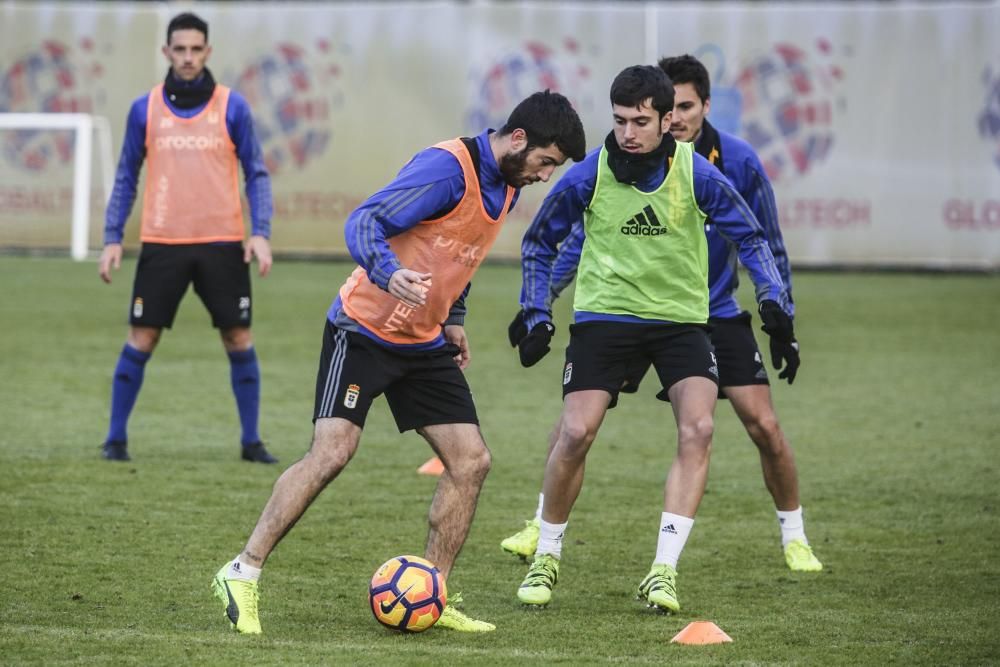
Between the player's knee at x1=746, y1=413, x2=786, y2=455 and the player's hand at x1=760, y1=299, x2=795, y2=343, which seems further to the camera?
the player's knee at x1=746, y1=413, x2=786, y2=455

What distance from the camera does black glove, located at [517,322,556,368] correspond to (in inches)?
245

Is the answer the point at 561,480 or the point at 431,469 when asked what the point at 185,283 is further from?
the point at 561,480

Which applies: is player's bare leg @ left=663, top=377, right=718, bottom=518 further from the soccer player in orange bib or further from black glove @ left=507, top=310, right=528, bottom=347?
the soccer player in orange bib

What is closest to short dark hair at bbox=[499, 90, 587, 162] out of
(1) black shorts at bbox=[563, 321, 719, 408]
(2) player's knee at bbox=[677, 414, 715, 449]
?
(1) black shorts at bbox=[563, 321, 719, 408]

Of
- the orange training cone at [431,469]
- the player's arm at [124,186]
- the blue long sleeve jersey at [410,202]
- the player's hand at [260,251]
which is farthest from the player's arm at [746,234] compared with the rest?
the player's arm at [124,186]

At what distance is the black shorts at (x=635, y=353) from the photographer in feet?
20.7

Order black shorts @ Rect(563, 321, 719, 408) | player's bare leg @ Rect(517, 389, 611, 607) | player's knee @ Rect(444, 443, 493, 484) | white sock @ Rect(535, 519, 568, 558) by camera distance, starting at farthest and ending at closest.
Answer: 1. white sock @ Rect(535, 519, 568, 558)
2. black shorts @ Rect(563, 321, 719, 408)
3. player's bare leg @ Rect(517, 389, 611, 607)
4. player's knee @ Rect(444, 443, 493, 484)

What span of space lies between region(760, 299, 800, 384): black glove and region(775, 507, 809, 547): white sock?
2.87ft

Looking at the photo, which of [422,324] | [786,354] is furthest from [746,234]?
[422,324]

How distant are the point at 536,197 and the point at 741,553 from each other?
16313 mm

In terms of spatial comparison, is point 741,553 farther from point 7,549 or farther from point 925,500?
point 7,549

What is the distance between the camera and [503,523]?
25.5ft

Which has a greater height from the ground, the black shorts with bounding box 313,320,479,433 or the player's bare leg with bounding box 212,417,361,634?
the black shorts with bounding box 313,320,479,433

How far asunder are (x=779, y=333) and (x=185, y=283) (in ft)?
13.2
